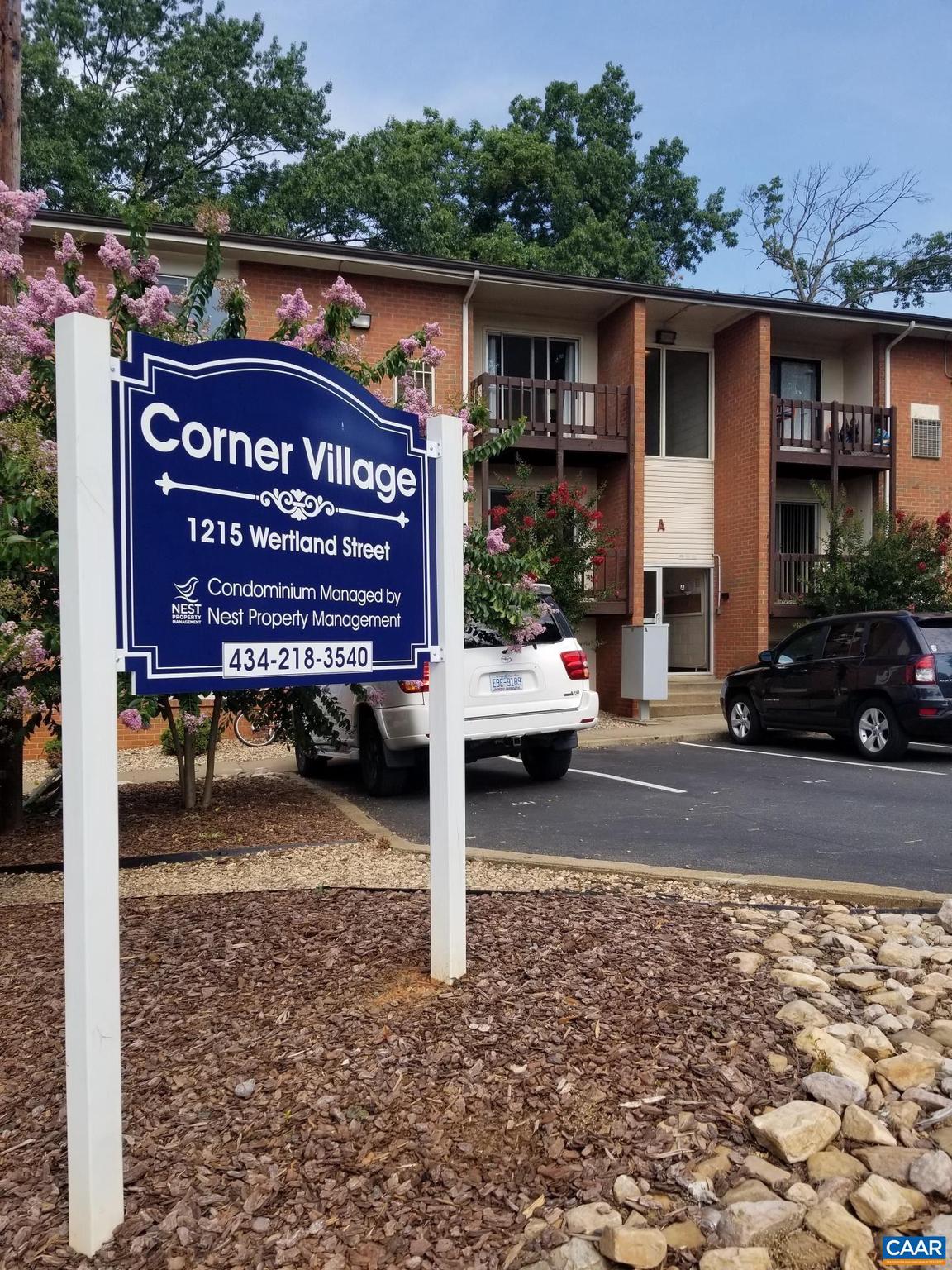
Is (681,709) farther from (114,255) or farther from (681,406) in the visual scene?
(114,255)

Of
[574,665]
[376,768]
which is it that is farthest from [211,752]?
[574,665]

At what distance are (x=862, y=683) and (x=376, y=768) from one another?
599 centimetres

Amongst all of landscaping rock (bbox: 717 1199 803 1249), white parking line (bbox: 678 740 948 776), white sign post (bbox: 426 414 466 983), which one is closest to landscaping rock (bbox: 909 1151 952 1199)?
landscaping rock (bbox: 717 1199 803 1249)

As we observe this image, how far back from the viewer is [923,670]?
1038 centimetres

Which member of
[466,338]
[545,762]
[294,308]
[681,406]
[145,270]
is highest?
[466,338]

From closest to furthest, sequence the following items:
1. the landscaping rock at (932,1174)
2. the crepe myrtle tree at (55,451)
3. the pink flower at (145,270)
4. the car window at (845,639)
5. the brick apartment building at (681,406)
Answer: the landscaping rock at (932,1174) < the crepe myrtle tree at (55,451) < the pink flower at (145,270) < the car window at (845,639) < the brick apartment building at (681,406)

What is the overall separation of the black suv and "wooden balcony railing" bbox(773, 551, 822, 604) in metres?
4.45

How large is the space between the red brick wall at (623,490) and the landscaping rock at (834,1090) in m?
13.1

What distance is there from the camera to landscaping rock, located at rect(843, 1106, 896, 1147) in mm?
2527

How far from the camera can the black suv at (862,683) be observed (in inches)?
409

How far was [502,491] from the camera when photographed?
16.7 metres

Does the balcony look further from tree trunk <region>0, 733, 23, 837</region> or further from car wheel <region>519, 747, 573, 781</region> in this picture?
tree trunk <region>0, 733, 23, 837</region>

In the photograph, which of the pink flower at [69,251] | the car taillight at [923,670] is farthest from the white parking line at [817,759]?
the pink flower at [69,251]

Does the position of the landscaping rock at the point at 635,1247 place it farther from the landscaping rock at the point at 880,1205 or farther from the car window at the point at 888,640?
the car window at the point at 888,640
